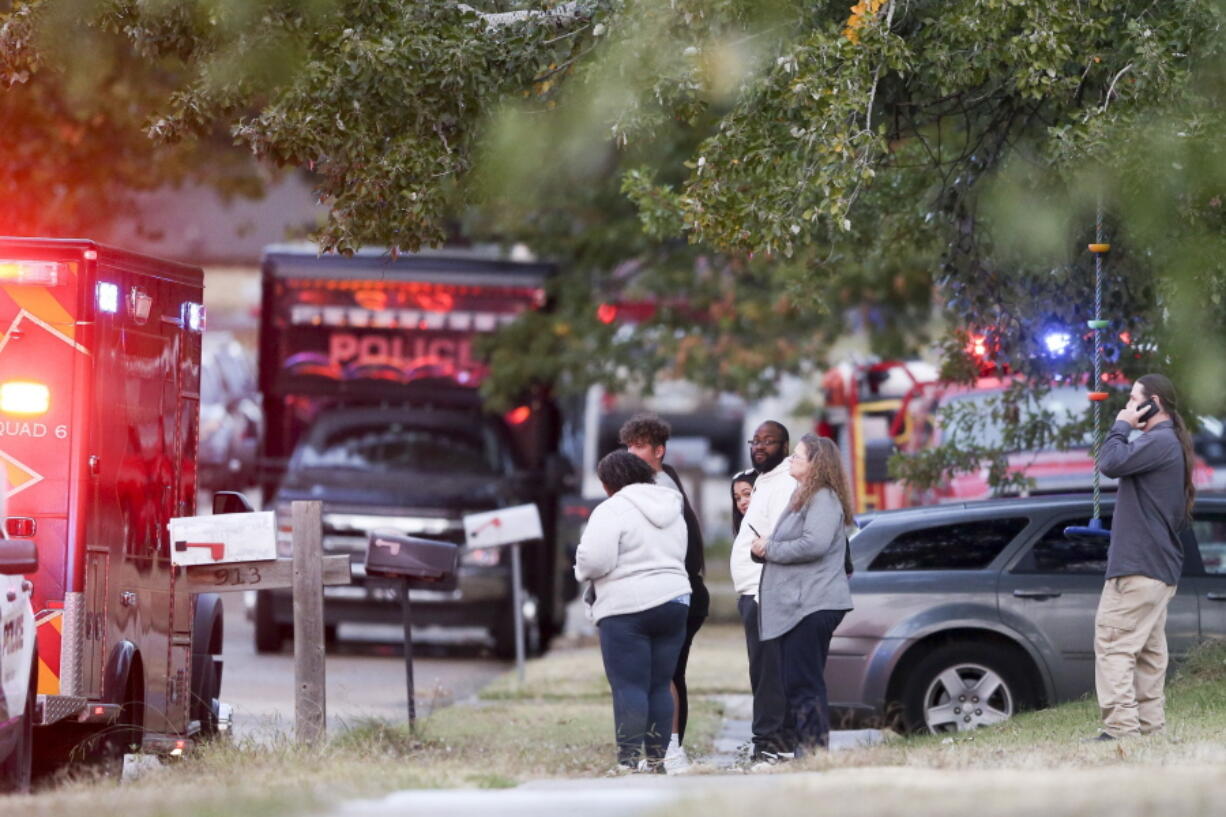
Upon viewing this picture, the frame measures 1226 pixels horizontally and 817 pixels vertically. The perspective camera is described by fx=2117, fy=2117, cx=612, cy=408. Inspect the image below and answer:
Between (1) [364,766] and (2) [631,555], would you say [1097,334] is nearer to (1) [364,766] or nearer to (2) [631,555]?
(2) [631,555]

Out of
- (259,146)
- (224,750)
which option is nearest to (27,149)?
(259,146)

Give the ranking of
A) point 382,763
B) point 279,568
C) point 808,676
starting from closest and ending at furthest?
point 382,763 → point 808,676 → point 279,568

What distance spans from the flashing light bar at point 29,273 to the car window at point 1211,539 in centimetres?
660

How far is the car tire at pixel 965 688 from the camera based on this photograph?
12.0 m

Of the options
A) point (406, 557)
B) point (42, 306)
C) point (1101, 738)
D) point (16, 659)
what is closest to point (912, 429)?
point (406, 557)

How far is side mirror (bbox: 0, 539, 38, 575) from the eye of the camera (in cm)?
820

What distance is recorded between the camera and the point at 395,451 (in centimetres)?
2030

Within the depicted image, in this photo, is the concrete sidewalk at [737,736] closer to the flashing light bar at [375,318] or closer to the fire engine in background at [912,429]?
the fire engine in background at [912,429]

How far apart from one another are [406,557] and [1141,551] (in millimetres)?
4298

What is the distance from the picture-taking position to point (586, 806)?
7.77 metres

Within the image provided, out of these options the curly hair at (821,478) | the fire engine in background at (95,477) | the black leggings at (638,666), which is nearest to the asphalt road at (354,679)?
the fire engine in background at (95,477)

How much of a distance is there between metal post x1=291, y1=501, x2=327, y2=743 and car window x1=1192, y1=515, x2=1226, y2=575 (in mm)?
5061

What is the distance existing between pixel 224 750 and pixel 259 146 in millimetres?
3180

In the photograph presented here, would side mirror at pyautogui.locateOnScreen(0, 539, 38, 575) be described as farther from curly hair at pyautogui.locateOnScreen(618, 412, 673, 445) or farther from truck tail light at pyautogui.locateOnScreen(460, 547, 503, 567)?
truck tail light at pyautogui.locateOnScreen(460, 547, 503, 567)
